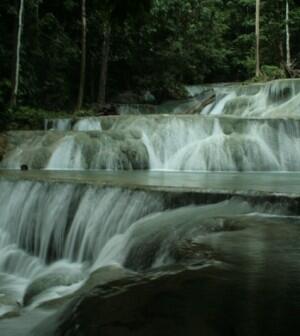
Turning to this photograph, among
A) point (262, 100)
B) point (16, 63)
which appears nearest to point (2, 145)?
point (16, 63)

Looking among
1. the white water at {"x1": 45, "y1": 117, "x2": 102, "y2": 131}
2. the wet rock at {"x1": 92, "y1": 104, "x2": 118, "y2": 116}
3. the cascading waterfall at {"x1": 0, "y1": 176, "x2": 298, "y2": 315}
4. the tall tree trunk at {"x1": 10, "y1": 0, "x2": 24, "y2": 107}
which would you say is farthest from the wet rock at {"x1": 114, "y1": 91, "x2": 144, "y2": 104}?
the cascading waterfall at {"x1": 0, "y1": 176, "x2": 298, "y2": 315}

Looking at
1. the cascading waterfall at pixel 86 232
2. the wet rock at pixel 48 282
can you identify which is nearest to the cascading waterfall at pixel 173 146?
the cascading waterfall at pixel 86 232

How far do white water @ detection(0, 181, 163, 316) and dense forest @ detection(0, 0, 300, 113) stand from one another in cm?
1042

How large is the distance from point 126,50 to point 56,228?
1952 centimetres

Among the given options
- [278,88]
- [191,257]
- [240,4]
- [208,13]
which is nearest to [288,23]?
[208,13]

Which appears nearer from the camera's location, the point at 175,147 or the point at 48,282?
the point at 48,282

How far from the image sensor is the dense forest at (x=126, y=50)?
22.6 m

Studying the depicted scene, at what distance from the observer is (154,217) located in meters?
6.69

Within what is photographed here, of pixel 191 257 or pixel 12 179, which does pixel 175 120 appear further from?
pixel 191 257

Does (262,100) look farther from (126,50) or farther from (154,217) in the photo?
(154,217)

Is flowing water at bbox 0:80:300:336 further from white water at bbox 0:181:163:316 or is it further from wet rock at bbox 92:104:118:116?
wet rock at bbox 92:104:118:116

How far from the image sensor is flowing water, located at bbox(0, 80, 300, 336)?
3.93 m

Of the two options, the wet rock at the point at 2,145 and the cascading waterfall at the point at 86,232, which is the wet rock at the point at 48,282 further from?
the wet rock at the point at 2,145

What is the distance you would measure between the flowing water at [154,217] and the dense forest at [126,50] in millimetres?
5611
